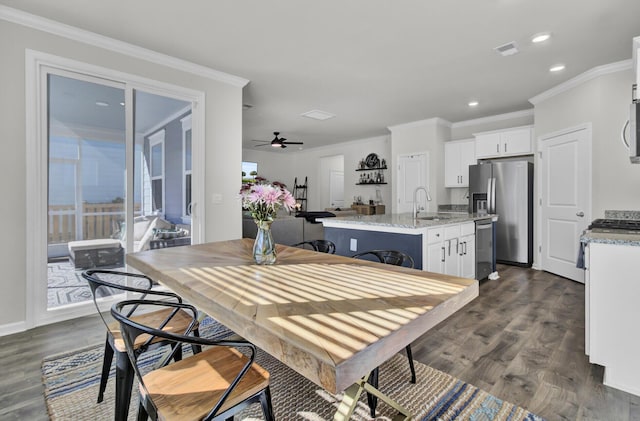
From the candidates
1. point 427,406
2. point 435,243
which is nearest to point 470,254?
point 435,243

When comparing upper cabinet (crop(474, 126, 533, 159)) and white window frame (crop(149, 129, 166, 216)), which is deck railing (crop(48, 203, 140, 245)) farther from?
upper cabinet (crop(474, 126, 533, 159))

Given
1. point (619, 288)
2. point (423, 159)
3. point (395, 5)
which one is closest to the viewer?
point (619, 288)

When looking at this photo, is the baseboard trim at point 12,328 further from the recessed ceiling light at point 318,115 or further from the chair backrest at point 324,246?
the recessed ceiling light at point 318,115

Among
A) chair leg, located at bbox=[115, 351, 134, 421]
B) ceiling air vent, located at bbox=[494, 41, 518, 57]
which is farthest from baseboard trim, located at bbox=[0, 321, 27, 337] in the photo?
ceiling air vent, located at bbox=[494, 41, 518, 57]

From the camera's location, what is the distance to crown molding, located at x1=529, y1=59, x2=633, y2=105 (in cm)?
360

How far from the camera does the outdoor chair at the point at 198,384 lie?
3.07 feet

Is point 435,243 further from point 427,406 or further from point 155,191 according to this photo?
point 155,191

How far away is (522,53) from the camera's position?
3361 millimetres

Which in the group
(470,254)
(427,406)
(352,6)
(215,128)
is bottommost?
(427,406)

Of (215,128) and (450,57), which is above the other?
(450,57)

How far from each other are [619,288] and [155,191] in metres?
3.95

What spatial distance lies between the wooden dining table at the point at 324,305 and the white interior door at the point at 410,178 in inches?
198

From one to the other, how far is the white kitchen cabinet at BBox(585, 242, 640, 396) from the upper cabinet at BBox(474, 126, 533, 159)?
385 cm

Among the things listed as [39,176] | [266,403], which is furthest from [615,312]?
[39,176]
